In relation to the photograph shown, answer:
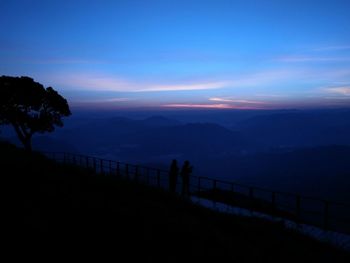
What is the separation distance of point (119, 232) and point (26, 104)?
95.3 feet

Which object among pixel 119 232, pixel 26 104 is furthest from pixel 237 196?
pixel 26 104

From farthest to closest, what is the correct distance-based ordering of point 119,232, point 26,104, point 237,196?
point 26,104 < point 237,196 < point 119,232

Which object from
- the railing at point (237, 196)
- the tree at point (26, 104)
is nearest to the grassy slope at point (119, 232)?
the railing at point (237, 196)

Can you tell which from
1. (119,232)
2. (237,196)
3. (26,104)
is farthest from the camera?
(26,104)

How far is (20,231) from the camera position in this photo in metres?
5.52

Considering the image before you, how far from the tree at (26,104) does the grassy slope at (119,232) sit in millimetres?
23465

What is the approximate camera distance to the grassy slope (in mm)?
5398

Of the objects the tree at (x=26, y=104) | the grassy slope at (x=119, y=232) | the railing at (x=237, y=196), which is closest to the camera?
the grassy slope at (x=119, y=232)

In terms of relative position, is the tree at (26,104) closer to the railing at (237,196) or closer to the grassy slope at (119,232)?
the railing at (237,196)

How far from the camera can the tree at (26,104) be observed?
30594 mm

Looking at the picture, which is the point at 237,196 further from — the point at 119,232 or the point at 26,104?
the point at 26,104

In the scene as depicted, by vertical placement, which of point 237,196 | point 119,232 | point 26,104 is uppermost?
point 26,104

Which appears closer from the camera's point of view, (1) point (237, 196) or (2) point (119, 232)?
(2) point (119, 232)

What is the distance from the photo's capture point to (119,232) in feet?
20.3
